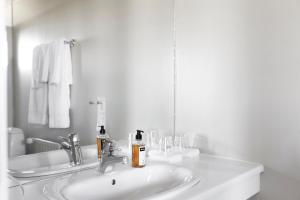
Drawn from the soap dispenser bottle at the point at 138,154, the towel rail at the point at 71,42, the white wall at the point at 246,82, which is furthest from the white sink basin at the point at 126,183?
the towel rail at the point at 71,42

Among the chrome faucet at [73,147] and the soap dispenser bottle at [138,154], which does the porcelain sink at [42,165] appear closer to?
the chrome faucet at [73,147]

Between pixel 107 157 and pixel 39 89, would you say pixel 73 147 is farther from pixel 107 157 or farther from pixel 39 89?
Answer: pixel 39 89

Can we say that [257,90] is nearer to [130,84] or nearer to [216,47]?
[216,47]

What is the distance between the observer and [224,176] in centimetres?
125

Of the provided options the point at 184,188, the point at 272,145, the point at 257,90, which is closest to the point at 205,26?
the point at 257,90

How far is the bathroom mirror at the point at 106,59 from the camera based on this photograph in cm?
112

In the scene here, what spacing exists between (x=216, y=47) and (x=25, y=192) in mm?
1145

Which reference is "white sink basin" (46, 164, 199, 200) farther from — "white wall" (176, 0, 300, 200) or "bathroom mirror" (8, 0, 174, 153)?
"white wall" (176, 0, 300, 200)

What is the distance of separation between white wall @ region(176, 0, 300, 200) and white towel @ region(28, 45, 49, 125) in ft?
2.69

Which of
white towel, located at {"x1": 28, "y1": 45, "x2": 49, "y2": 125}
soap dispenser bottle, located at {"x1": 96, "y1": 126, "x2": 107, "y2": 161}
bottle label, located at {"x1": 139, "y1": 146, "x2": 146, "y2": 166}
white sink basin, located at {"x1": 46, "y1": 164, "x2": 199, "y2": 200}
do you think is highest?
white towel, located at {"x1": 28, "y1": 45, "x2": 49, "y2": 125}

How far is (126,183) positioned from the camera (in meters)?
1.32

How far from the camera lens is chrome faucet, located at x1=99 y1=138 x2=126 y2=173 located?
129 cm

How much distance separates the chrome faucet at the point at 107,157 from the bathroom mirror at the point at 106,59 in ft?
0.26

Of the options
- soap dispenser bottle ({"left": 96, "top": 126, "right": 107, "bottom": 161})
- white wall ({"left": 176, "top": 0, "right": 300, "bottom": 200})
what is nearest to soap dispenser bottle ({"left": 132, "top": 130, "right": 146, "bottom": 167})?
soap dispenser bottle ({"left": 96, "top": 126, "right": 107, "bottom": 161})
